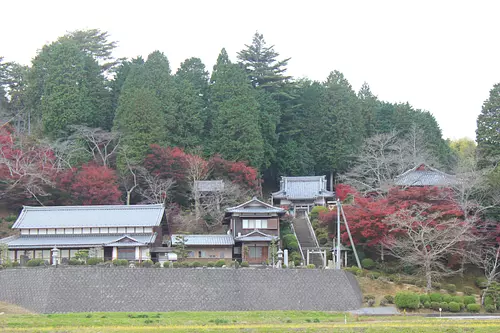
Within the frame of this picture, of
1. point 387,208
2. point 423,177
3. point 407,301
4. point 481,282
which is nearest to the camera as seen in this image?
point 407,301

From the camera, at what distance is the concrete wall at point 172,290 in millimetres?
31328

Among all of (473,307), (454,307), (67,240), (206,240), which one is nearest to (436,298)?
(454,307)

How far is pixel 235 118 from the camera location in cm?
5247

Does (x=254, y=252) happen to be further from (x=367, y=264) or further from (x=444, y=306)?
(x=444, y=306)

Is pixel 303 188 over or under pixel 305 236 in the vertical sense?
over

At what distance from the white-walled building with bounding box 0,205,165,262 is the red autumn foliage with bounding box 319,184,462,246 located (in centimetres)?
1306

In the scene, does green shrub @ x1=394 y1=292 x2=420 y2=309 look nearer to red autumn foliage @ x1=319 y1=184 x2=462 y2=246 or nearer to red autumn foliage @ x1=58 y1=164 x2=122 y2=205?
red autumn foliage @ x1=319 y1=184 x2=462 y2=246

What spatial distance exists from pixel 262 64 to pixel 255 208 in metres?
22.6

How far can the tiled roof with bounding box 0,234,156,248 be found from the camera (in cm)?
3931

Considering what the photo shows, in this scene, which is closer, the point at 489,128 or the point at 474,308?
the point at 474,308

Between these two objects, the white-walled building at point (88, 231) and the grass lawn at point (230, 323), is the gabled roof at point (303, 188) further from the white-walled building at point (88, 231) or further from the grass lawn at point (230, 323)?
the grass lawn at point (230, 323)

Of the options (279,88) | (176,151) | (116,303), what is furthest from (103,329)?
(279,88)

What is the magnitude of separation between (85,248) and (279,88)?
28.1 metres

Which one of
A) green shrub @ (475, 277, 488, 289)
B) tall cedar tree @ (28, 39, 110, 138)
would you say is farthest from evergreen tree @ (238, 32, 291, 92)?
green shrub @ (475, 277, 488, 289)
